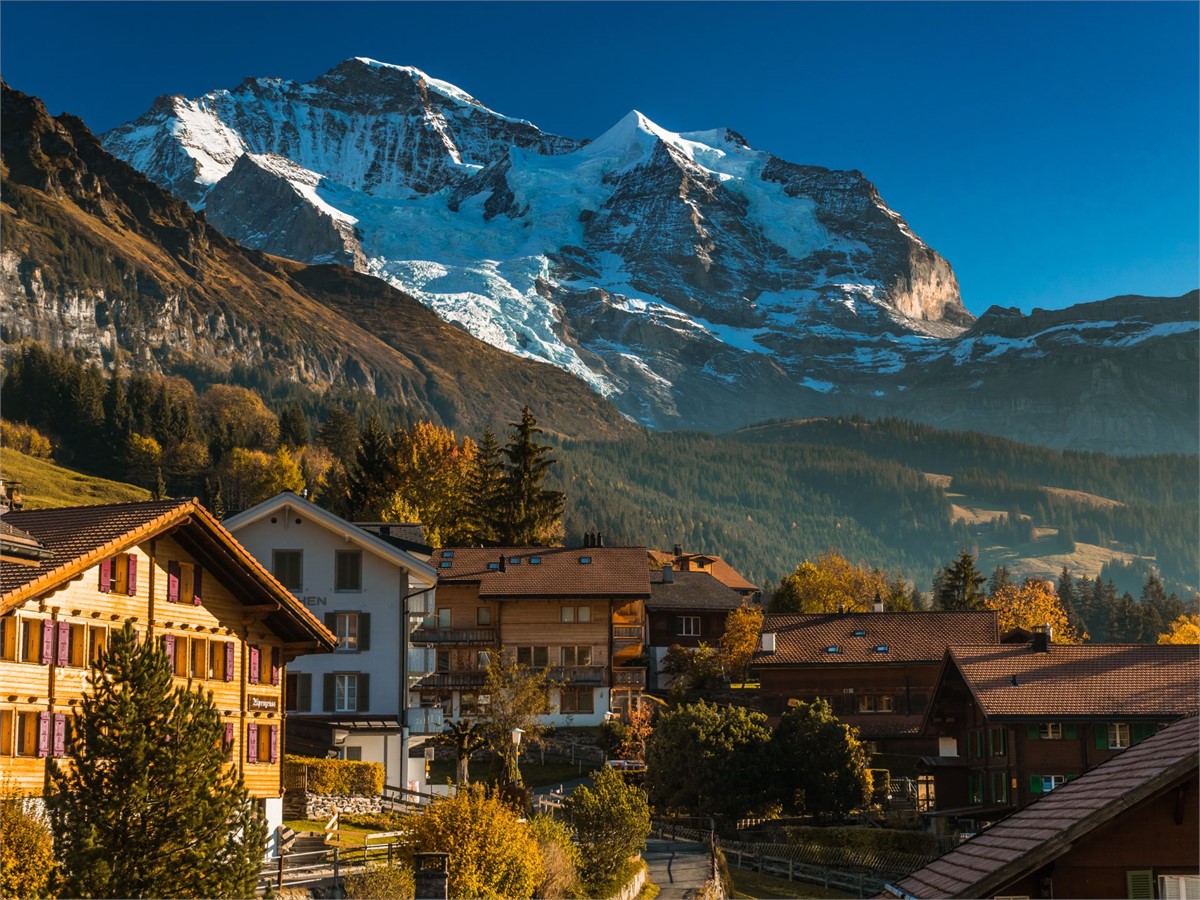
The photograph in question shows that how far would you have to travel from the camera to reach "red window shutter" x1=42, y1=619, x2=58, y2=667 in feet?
136

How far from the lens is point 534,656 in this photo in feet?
321

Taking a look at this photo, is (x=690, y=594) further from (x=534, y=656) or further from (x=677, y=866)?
(x=677, y=866)

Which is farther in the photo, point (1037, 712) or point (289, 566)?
point (289, 566)

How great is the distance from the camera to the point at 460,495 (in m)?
139

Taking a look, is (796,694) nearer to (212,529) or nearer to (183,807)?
(212,529)

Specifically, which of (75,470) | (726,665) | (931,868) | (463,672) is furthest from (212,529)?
(75,470)

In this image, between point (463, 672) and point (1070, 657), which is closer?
point (1070, 657)

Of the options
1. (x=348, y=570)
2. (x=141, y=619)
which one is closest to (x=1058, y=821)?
(x=141, y=619)

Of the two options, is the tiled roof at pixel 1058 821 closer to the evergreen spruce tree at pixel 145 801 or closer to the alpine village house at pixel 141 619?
the evergreen spruce tree at pixel 145 801

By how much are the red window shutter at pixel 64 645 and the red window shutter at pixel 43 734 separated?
4.37 feet

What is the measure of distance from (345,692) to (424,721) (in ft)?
12.2

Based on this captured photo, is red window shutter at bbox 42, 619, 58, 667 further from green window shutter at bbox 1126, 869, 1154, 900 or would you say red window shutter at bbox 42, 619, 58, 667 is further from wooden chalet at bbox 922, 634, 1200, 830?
wooden chalet at bbox 922, 634, 1200, 830

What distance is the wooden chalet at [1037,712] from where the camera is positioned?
230ft

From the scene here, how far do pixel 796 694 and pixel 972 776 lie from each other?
19692mm
